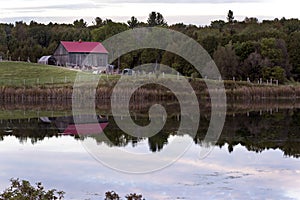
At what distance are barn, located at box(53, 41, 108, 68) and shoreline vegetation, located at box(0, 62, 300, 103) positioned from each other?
8.74 m

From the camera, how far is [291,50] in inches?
2854

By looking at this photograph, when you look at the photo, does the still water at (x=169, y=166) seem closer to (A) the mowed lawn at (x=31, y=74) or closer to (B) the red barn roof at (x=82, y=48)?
(A) the mowed lawn at (x=31, y=74)

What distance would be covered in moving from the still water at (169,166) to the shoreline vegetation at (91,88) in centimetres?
1544

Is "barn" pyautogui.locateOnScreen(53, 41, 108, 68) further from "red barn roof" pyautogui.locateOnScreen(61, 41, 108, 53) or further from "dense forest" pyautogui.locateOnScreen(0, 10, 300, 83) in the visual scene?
"dense forest" pyautogui.locateOnScreen(0, 10, 300, 83)

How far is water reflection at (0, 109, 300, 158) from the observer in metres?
24.7

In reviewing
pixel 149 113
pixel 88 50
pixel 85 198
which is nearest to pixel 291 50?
pixel 88 50

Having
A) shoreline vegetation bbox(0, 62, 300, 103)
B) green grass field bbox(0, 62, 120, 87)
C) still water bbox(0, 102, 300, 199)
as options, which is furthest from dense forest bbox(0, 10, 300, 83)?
still water bbox(0, 102, 300, 199)

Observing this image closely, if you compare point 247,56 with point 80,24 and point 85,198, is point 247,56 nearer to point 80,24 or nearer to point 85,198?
point 85,198

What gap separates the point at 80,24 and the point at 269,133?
112 metres

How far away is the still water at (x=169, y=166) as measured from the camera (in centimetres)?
1556

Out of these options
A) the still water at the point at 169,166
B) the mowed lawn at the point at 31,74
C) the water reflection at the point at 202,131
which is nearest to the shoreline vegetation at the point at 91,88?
the mowed lawn at the point at 31,74

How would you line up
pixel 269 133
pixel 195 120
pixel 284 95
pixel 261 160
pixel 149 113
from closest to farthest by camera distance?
1. pixel 261 160
2. pixel 269 133
3. pixel 195 120
4. pixel 149 113
5. pixel 284 95

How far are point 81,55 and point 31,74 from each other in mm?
12435

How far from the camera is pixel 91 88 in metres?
49.3
